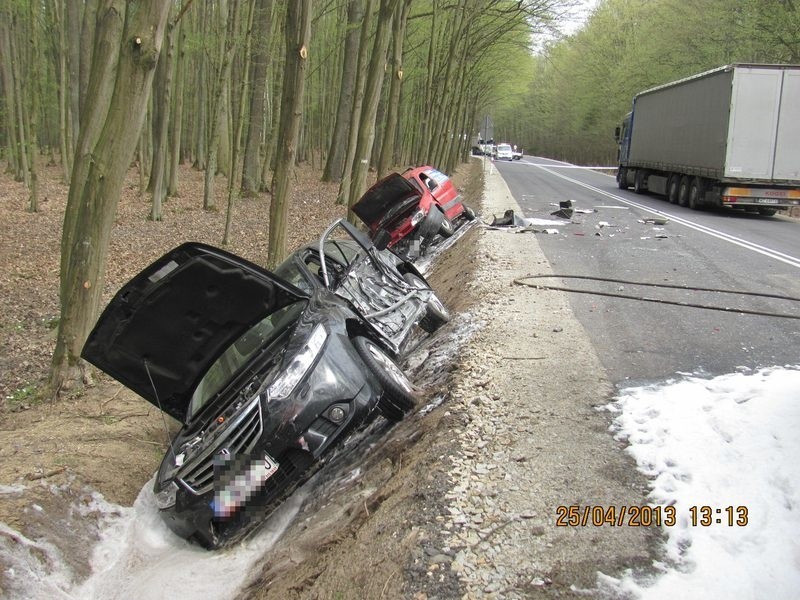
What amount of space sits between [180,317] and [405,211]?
7.16 meters

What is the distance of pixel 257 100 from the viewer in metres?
21.2

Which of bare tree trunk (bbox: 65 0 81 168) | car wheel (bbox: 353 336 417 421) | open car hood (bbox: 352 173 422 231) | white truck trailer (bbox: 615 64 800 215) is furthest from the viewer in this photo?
bare tree trunk (bbox: 65 0 81 168)

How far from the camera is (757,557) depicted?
10.0ft

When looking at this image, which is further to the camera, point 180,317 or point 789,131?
point 789,131

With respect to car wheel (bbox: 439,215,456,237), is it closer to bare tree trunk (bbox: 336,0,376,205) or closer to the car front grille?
bare tree trunk (bbox: 336,0,376,205)

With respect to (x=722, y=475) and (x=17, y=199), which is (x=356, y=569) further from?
(x=17, y=199)

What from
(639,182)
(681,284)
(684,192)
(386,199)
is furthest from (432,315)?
(639,182)

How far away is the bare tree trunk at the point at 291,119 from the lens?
9555 mm

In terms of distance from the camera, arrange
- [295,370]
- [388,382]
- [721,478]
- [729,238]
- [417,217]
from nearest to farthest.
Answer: [721,478], [295,370], [388,382], [417,217], [729,238]

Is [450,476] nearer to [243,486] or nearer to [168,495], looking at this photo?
[243,486]

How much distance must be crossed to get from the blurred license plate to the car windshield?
1.05 m

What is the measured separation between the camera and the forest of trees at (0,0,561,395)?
6727 mm

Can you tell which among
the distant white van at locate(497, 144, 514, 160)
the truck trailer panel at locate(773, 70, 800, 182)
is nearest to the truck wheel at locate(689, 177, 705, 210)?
the truck trailer panel at locate(773, 70, 800, 182)

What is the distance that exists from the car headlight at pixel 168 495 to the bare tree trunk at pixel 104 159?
2.85m
